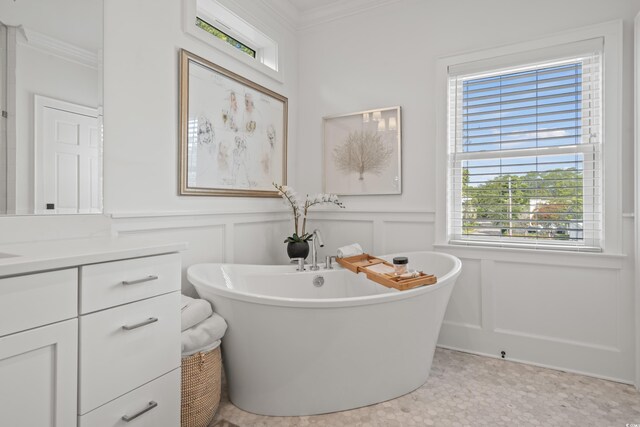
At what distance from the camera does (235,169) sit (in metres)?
2.59

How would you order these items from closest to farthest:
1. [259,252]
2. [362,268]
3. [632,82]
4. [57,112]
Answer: [57,112], [632,82], [362,268], [259,252]

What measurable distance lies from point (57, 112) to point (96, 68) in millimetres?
310

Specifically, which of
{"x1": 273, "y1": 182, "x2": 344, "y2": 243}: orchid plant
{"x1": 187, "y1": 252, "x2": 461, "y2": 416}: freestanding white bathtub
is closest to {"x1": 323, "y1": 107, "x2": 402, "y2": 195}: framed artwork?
{"x1": 273, "y1": 182, "x2": 344, "y2": 243}: orchid plant

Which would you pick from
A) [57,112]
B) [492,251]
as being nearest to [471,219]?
[492,251]

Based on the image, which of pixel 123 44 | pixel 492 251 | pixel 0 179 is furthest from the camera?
pixel 492 251

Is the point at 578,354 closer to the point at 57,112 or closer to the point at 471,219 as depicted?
the point at 471,219

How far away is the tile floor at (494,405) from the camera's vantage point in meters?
1.74

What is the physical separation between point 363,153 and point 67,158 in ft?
6.77

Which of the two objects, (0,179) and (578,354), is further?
(578,354)

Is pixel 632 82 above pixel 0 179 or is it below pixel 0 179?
above

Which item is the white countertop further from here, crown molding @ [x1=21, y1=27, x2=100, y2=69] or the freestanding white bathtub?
crown molding @ [x1=21, y1=27, x2=100, y2=69]

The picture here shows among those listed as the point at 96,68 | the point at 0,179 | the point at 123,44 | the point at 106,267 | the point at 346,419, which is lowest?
the point at 346,419

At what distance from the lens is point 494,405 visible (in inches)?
74.3

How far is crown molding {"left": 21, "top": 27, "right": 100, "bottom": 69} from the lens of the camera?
1.46 m
